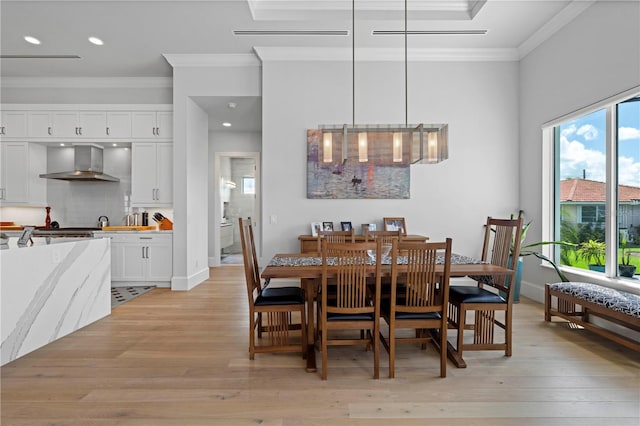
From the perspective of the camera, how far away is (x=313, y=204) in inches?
180

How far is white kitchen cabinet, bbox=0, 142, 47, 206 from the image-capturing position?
506 centimetres

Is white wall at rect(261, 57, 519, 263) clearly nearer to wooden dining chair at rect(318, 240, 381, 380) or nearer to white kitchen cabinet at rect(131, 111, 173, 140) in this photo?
white kitchen cabinet at rect(131, 111, 173, 140)

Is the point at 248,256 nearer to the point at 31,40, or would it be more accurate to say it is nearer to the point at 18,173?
the point at 31,40

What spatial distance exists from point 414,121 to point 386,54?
101cm

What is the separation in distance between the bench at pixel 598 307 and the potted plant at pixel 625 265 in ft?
0.78

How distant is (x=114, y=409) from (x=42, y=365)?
3.40 ft

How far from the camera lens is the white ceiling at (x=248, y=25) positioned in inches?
140

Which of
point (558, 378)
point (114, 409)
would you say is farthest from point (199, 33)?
point (558, 378)

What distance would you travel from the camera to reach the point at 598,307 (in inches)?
106

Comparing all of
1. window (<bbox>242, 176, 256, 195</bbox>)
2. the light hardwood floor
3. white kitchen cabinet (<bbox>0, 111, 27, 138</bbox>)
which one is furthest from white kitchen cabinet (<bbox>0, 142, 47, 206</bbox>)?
window (<bbox>242, 176, 256, 195</bbox>)

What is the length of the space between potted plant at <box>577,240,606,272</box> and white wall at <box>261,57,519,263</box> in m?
1.11

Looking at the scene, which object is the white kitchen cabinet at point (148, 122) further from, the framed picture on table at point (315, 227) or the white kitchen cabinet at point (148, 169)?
the framed picture on table at point (315, 227)

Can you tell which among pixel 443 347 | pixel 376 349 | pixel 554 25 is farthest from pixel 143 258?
pixel 554 25

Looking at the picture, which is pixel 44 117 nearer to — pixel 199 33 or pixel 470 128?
pixel 199 33
